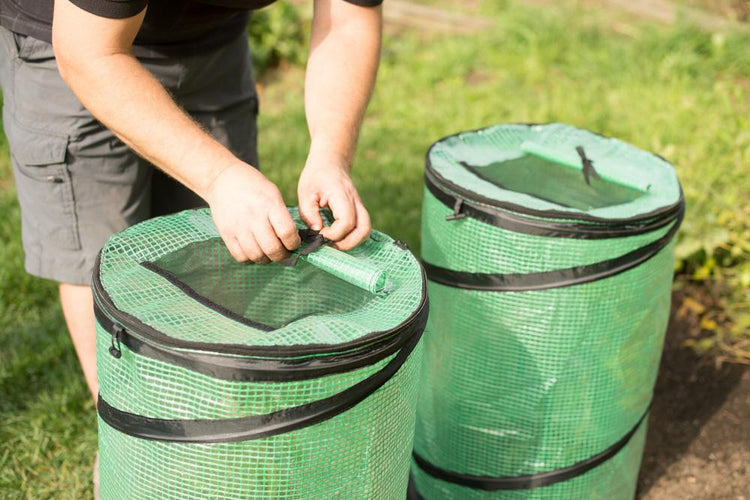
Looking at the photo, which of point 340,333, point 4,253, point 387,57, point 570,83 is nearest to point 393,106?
point 387,57

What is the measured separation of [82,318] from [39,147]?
410 mm

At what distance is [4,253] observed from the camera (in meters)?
3.26

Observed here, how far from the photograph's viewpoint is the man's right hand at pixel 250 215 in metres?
1.45

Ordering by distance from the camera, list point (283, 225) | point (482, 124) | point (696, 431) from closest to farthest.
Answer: point (283, 225)
point (696, 431)
point (482, 124)

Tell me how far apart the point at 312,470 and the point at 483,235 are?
2.43ft

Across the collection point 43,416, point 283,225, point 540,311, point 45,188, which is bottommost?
point 43,416

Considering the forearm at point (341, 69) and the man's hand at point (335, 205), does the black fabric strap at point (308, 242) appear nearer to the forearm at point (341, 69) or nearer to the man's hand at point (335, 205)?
the man's hand at point (335, 205)

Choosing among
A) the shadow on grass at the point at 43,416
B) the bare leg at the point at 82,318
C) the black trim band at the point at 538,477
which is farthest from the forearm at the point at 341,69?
the shadow on grass at the point at 43,416

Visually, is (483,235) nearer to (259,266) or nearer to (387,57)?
(259,266)

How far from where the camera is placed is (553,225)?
1.84 metres

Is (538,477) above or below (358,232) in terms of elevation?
below

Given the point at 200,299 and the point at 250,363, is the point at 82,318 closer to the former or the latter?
the point at 200,299

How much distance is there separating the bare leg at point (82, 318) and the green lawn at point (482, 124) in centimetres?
47

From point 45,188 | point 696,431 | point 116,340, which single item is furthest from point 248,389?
point 696,431
